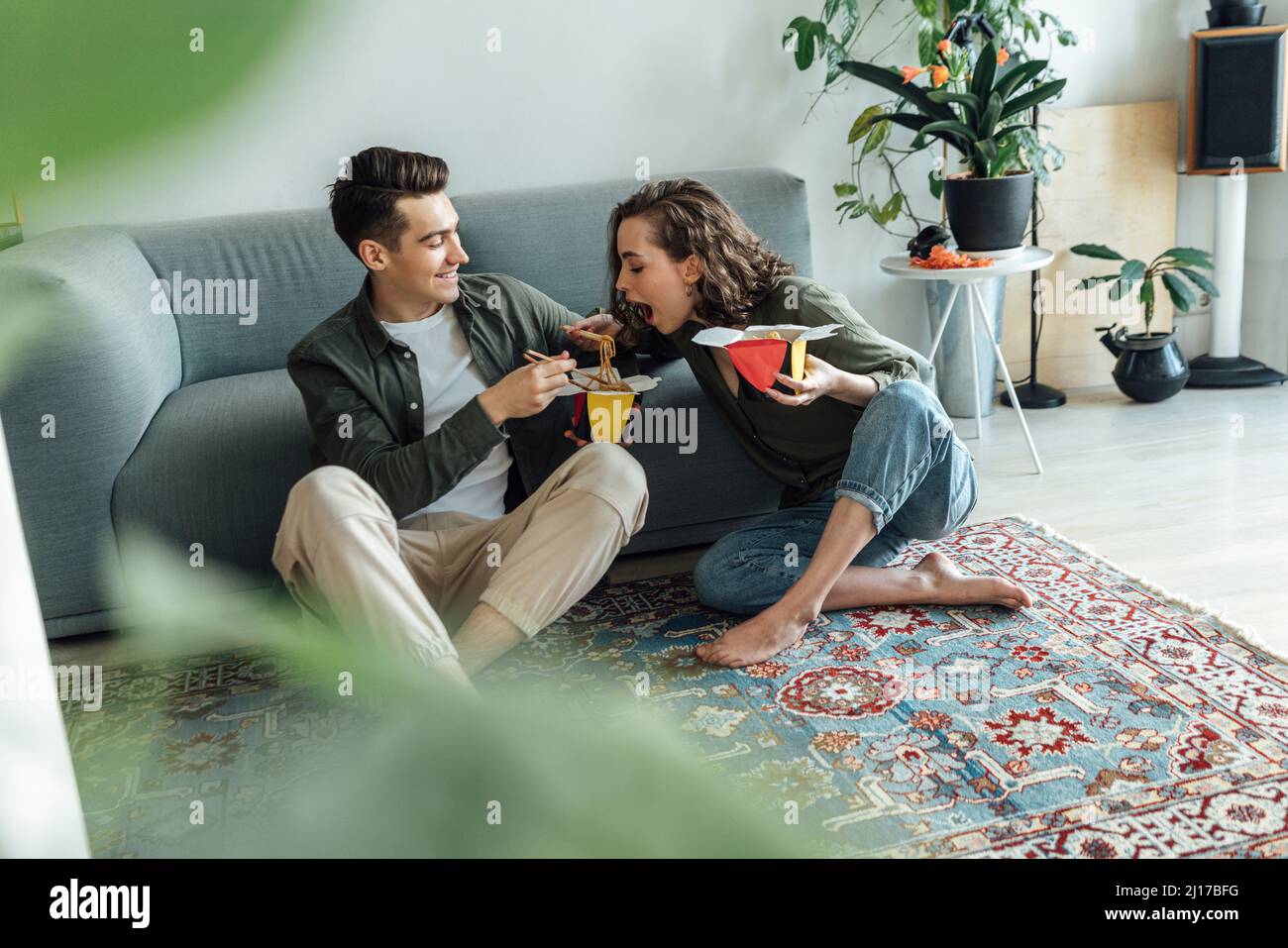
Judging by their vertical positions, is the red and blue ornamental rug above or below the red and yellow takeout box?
below

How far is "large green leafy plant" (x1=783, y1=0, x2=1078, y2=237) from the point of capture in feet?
9.68

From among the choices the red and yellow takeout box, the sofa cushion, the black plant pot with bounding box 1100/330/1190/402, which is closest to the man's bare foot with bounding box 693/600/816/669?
the red and yellow takeout box

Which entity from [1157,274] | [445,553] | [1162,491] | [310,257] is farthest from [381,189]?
[1157,274]

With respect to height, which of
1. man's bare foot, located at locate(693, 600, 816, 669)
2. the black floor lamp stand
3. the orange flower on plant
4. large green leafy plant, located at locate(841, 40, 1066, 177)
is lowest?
man's bare foot, located at locate(693, 600, 816, 669)

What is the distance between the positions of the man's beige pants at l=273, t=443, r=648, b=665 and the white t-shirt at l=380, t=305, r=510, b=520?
37 mm

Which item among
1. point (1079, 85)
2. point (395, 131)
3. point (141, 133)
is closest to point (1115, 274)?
point (1079, 85)

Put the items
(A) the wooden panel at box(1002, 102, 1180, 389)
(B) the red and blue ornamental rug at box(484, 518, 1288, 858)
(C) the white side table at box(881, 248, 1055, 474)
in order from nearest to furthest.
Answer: (B) the red and blue ornamental rug at box(484, 518, 1288, 858), (C) the white side table at box(881, 248, 1055, 474), (A) the wooden panel at box(1002, 102, 1180, 389)

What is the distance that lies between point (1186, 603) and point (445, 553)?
122 cm

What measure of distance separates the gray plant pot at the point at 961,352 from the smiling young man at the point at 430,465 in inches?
58.2

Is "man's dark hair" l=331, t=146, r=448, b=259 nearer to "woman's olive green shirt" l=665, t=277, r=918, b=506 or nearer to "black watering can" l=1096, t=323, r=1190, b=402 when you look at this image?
"woman's olive green shirt" l=665, t=277, r=918, b=506

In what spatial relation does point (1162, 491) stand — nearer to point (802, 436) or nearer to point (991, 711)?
point (802, 436)

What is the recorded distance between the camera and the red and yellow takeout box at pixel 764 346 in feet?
5.61

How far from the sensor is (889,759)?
153 cm
